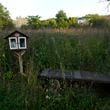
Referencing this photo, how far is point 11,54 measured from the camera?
27.5 feet

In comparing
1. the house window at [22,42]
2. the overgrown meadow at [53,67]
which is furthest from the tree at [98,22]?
the house window at [22,42]

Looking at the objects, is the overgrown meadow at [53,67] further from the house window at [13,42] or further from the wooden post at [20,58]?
the house window at [13,42]

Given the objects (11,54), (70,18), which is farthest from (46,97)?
(70,18)

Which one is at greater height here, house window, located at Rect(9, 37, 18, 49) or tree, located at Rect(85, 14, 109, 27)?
house window, located at Rect(9, 37, 18, 49)

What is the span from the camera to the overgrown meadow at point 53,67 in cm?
607

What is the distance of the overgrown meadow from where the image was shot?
19.9 feet

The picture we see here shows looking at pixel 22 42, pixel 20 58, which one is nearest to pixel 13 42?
pixel 22 42

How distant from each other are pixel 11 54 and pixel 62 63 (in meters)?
1.58

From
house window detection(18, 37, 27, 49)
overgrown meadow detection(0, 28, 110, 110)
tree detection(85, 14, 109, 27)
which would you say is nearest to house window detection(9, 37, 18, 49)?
house window detection(18, 37, 27, 49)

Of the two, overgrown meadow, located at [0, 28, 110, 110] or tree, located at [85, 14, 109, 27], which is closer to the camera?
overgrown meadow, located at [0, 28, 110, 110]

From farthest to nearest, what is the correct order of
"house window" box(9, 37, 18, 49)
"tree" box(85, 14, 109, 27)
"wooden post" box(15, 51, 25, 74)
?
"tree" box(85, 14, 109, 27) < "house window" box(9, 37, 18, 49) < "wooden post" box(15, 51, 25, 74)

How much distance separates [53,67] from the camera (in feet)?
26.2

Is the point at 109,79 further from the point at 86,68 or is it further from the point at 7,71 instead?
the point at 7,71

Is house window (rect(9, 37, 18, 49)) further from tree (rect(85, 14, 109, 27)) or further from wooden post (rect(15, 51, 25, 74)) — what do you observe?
tree (rect(85, 14, 109, 27))
